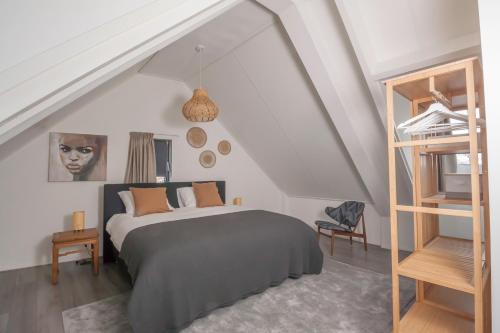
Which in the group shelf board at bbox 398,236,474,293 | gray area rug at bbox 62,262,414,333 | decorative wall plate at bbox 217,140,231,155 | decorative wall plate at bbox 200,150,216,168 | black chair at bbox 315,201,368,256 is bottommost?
gray area rug at bbox 62,262,414,333

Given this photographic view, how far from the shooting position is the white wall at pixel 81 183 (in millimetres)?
3189

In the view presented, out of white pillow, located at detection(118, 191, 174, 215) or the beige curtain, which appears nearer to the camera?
white pillow, located at detection(118, 191, 174, 215)

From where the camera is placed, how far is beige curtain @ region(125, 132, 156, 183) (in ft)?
12.8

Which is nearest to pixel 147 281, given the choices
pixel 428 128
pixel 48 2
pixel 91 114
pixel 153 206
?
pixel 153 206

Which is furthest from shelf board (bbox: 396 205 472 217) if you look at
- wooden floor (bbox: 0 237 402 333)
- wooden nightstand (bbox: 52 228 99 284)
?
wooden nightstand (bbox: 52 228 99 284)

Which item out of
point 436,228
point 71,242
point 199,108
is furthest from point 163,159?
point 436,228

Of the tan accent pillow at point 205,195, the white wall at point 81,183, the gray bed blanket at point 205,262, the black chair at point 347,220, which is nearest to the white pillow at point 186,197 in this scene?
the tan accent pillow at point 205,195

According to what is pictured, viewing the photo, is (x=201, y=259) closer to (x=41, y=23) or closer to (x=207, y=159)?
(x=41, y=23)

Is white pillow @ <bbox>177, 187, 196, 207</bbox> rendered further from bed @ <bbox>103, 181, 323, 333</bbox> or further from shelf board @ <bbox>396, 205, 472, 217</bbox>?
shelf board @ <bbox>396, 205, 472, 217</bbox>

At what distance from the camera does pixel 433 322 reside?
5.23 feet

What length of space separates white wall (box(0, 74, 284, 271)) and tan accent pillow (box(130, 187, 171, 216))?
0.64 metres

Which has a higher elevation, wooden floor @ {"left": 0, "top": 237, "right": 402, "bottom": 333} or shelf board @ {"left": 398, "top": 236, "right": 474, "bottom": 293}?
shelf board @ {"left": 398, "top": 236, "right": 474, "bottom": 293}

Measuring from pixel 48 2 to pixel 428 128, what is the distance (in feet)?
5.97

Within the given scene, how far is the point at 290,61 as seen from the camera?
3.08 metres
